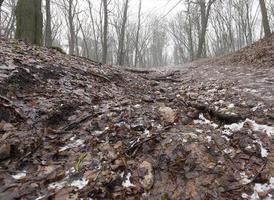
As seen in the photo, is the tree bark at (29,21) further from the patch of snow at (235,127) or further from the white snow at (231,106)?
the patch of snow at (235,127)

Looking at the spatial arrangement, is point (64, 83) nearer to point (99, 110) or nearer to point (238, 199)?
point (99, 110)

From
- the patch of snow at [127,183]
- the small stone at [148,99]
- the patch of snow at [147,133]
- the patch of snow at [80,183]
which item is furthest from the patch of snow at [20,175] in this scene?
the small stone at [148,99]

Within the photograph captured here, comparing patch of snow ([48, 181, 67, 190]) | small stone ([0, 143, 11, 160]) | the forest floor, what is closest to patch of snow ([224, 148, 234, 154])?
the forest floor

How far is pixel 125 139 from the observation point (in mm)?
3482

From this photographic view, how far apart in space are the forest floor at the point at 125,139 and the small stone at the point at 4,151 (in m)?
0.01

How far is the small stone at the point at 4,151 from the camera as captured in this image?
119 inches

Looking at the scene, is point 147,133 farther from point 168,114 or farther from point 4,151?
point 4,151

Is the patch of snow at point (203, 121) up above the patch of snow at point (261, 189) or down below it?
above

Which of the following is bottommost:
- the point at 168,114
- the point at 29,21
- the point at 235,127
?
the point at 235,127

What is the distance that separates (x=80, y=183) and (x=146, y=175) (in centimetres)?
66

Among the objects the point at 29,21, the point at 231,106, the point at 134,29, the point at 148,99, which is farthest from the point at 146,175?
the point at 134,29

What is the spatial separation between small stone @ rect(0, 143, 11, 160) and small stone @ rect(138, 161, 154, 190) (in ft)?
4.78

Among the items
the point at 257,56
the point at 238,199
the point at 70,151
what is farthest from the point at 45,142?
the point at 257,56

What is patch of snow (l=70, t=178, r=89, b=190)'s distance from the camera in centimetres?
268
